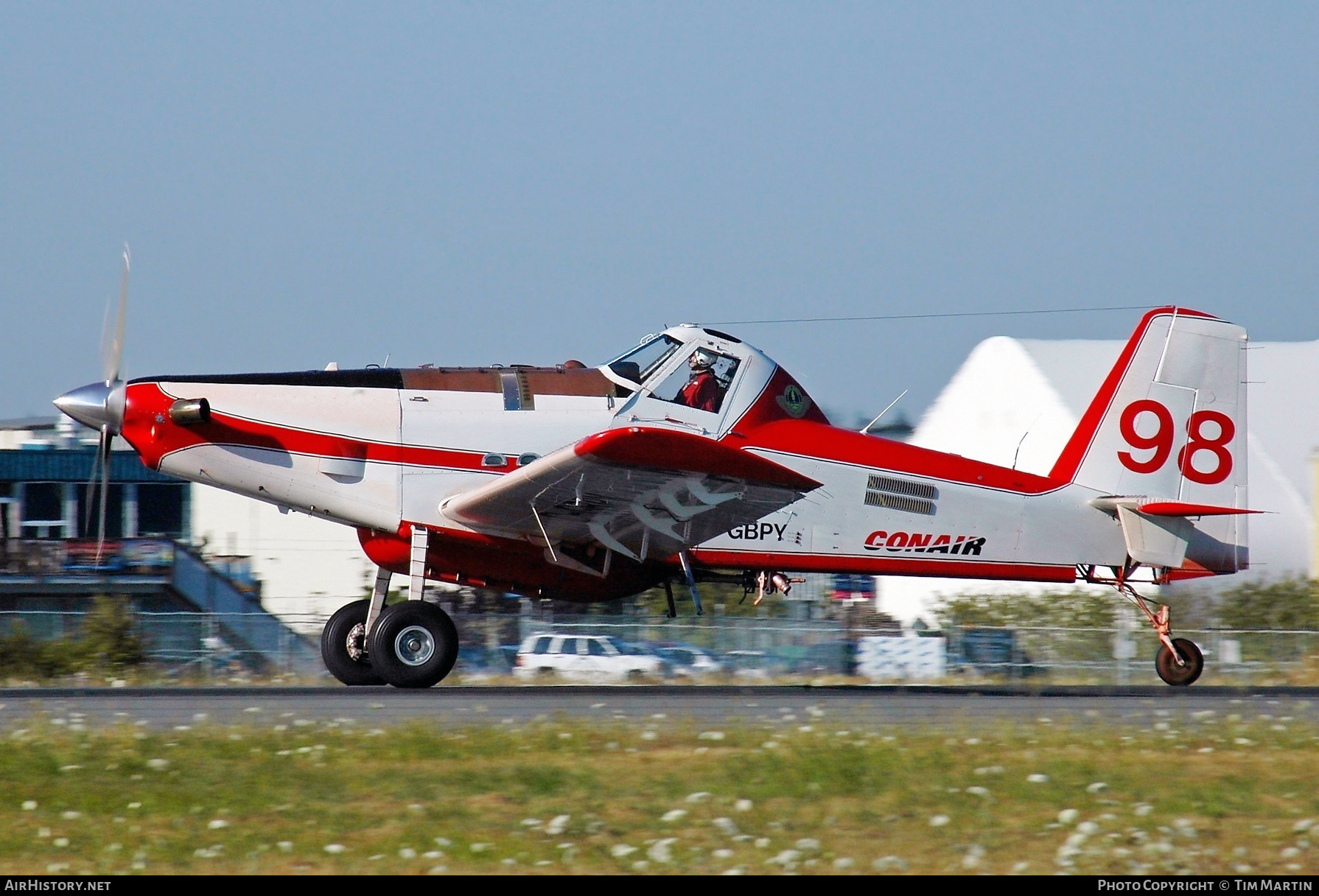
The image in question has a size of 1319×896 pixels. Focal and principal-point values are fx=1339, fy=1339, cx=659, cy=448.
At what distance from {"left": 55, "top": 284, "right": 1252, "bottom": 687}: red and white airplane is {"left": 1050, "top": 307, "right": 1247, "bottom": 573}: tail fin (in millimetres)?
34

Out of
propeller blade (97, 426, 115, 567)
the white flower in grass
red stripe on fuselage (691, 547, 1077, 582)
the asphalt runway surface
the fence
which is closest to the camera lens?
the white flower in grass

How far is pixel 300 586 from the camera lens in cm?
3544

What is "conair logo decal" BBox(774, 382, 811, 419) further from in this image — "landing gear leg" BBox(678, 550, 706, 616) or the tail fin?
the tail fin

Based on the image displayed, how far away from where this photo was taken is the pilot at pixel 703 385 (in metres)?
10.8

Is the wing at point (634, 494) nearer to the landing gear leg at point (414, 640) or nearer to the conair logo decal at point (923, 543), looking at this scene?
the landing gear leg at point (414, 640)

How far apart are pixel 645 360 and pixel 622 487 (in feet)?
4.93

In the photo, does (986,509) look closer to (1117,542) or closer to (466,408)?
(1117,542)

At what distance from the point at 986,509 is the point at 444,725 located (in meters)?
5.42

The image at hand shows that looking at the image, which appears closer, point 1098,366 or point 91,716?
point 91,716

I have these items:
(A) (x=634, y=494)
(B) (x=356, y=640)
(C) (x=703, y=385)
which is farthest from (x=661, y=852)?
(B) (x=356, y=640)

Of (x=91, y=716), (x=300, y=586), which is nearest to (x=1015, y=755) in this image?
(x=91, y=716)

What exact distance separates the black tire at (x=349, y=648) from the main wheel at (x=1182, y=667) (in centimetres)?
696

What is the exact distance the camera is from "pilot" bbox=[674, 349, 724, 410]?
1082cm

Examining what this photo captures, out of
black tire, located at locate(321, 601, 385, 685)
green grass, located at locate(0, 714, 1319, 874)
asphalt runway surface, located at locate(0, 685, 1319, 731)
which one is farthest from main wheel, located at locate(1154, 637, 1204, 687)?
black tire, located at locate(321, 601, 385, 685)
